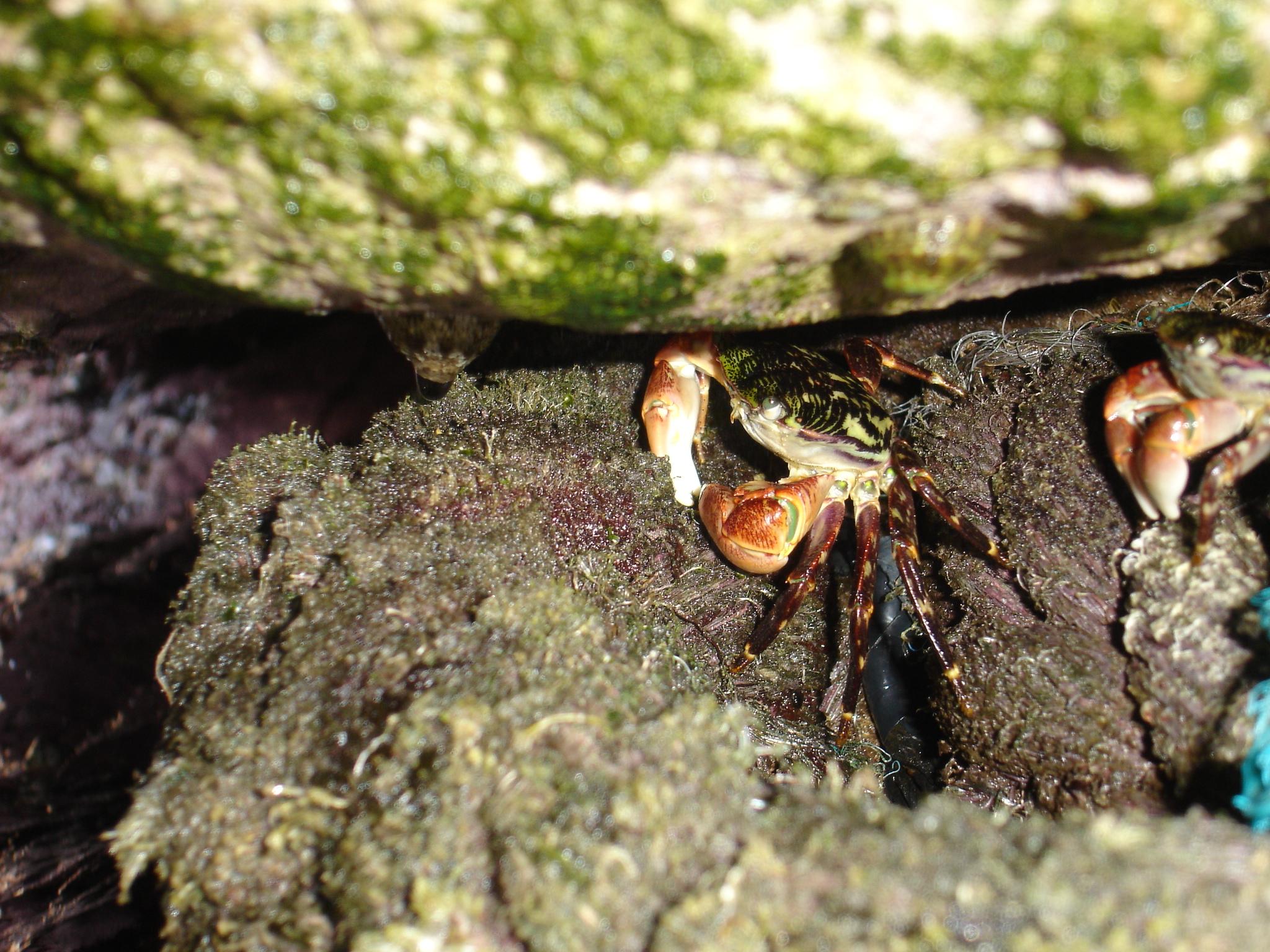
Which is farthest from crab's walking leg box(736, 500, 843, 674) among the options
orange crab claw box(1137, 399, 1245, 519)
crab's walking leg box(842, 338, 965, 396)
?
orange crab claw box(1137, 399, 1245, 519)

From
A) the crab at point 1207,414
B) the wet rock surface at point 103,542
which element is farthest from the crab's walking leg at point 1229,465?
the wet rock surface at point 103,542

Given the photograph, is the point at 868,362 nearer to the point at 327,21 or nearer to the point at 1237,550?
the point at 1237,550

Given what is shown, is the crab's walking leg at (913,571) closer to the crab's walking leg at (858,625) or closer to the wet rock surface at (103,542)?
the crab's walking leg at (858,625)

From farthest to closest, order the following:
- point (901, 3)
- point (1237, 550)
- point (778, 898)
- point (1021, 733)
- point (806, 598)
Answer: point (806, 598) → point (1021, 733) → point (1237, 550) → point (778, 898) → point (901, 3)

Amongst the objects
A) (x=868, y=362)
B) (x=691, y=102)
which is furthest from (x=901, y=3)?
(x=868, y=362)

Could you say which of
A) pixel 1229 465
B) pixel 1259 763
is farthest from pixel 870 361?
pixel 1259 763

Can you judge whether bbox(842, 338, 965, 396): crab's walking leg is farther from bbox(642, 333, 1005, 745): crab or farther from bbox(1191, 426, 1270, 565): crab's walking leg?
bbox(1191, 426, 1270, 565): crab's walking leg
